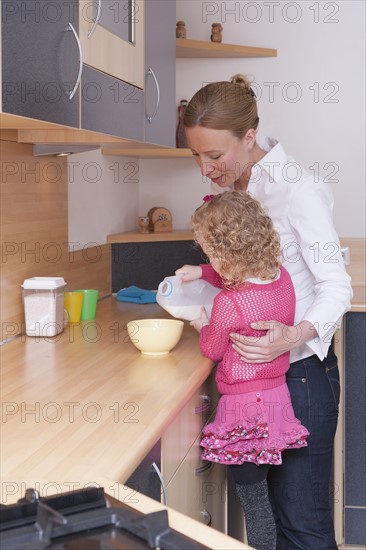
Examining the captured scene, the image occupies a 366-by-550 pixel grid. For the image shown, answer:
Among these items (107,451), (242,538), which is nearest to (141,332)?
(107,451)

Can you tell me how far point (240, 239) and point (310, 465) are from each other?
617 mm

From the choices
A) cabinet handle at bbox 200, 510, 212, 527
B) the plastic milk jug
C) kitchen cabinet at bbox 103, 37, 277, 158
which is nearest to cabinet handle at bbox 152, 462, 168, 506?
cabinet handle at bbox 200, 510, 212, 527

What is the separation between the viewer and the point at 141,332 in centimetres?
202

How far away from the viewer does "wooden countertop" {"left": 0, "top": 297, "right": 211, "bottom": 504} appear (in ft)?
4.00

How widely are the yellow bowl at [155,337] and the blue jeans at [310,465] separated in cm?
30

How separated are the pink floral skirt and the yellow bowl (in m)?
0.20

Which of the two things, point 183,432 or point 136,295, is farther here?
point 136,295

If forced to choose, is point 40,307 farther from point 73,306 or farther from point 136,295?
point 136,295

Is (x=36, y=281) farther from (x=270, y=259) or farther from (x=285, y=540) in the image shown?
(x=285, y=540)

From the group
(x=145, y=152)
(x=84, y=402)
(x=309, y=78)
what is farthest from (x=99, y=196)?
(x=84, y=402)

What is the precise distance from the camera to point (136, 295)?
2896 millimetres

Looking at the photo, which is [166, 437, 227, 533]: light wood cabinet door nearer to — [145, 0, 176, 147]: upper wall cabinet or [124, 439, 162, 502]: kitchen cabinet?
[124, 439, 162, 502]: kitchen cabinet

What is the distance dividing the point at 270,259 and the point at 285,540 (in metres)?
0.79

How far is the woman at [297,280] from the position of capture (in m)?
1.88
